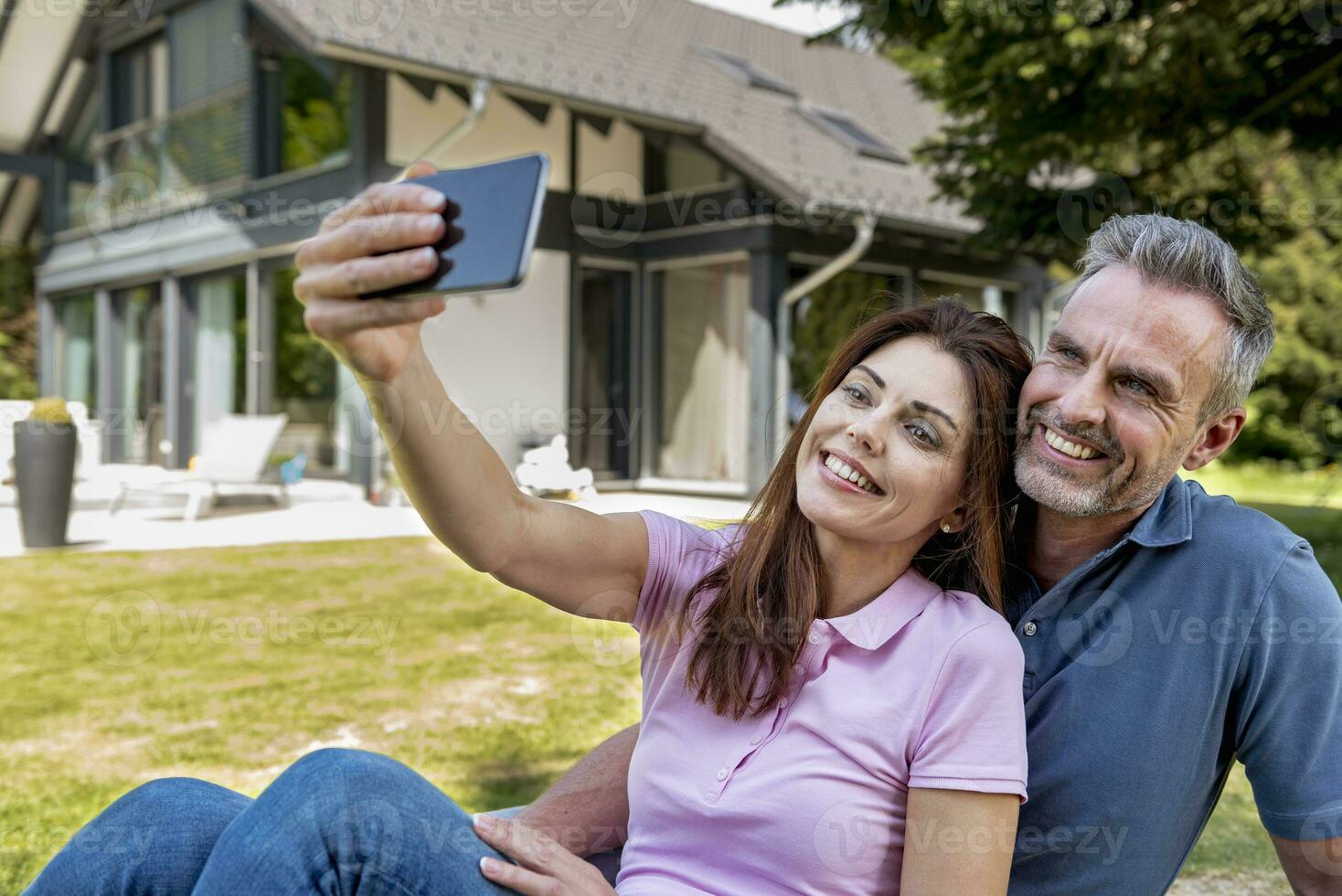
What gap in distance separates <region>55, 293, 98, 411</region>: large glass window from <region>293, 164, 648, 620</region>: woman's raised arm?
16969mm

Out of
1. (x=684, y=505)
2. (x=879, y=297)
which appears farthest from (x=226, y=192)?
(x=879, y=297)

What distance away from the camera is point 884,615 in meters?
1.65

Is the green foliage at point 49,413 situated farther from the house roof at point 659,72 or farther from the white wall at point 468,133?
the white wall at point 468,133

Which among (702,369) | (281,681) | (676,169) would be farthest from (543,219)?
(281,681)

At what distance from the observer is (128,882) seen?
1.55 m

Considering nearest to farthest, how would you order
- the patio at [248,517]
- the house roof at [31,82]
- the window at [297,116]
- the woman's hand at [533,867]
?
the woman's hand at [533,867] → the patio at [248,517] → the window at [297,116] → the house roof at [31,82]

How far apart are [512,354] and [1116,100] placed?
24.2 ft

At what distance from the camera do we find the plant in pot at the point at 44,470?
326 inches

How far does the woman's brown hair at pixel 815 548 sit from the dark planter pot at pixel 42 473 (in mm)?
7908

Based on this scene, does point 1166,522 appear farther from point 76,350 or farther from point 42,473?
point 76,350

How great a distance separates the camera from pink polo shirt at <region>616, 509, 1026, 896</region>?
150cm

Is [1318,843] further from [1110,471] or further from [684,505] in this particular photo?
[684,505]

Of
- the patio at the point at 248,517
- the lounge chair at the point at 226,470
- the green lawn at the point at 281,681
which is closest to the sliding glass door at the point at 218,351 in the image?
the patio at the point at 248,517

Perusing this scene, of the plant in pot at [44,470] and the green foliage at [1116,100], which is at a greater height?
the green foliage at [1116,100]
